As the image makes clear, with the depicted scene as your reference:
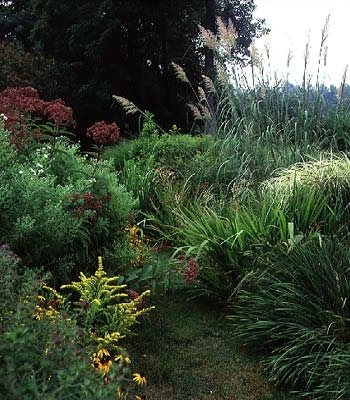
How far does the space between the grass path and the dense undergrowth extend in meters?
0.08

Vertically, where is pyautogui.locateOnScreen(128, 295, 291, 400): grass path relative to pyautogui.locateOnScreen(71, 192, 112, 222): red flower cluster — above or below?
below

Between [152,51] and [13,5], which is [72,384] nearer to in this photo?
[152,51]

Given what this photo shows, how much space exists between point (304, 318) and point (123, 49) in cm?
1585

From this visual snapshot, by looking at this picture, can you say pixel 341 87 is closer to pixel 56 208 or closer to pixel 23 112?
pixel 23 112

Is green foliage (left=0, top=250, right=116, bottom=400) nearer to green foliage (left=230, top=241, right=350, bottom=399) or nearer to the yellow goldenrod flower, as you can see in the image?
the yellow goldenrod flower

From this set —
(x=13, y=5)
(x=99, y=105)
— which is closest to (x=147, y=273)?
(x=99, y=105)

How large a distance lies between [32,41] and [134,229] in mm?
15527

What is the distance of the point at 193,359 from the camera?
156 inches

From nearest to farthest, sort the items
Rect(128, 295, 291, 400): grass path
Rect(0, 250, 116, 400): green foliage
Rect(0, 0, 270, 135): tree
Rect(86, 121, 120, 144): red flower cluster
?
1. Rect(0, 250, 116, 400): green foliage
2. Rect(128, 295, 291, 400): grass path
3. Rect(86, 121, 120, 144): red flower cluster
4. Rect(0, 0, 270, 135): tree

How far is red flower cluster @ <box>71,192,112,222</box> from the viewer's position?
162 inches

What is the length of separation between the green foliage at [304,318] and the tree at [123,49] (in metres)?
13.9

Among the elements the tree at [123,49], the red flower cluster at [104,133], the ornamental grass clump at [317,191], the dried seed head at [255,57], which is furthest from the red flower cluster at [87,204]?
the tree at [123,49]

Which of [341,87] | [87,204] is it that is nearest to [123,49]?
[341,87]

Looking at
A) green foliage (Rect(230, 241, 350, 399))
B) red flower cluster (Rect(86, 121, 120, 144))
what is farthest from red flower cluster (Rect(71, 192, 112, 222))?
Answer: green foliage (Rect(230, 241, 350, 399))
